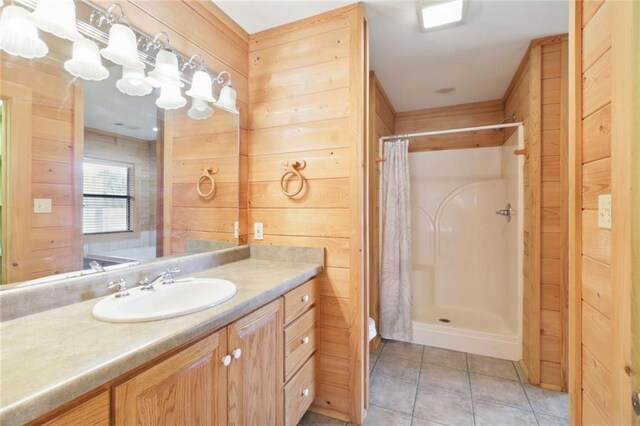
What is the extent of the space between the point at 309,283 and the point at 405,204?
1.46 m

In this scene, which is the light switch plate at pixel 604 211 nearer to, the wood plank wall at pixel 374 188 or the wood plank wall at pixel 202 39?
the wood plank wall at pixel 374 188

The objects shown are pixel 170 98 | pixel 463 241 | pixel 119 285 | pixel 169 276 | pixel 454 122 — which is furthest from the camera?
pixel 454 122

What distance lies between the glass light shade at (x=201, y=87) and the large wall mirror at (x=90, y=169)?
43 mm

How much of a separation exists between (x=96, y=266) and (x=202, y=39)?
51.1 inches

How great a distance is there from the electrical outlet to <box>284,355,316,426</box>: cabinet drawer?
0.80 meters

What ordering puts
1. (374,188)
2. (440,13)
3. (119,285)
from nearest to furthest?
(119,285), (440,13), (374,188)

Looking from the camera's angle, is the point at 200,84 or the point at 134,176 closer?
the point at 134,176

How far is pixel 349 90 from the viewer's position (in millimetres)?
1612

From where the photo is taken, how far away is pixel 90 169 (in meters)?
1.09

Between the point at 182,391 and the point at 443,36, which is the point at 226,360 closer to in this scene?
the point at 182,391

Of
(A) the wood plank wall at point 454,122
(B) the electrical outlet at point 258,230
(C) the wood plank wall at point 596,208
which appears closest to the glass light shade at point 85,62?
(B) the electrical outlet at point 258,230

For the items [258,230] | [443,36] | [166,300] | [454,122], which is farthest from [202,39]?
[454,122]

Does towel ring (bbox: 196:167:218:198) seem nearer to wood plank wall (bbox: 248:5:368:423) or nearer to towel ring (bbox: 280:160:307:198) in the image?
wood plank wall (bbox: 248:5:368:423)

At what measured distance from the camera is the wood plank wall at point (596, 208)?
2.30 feet
